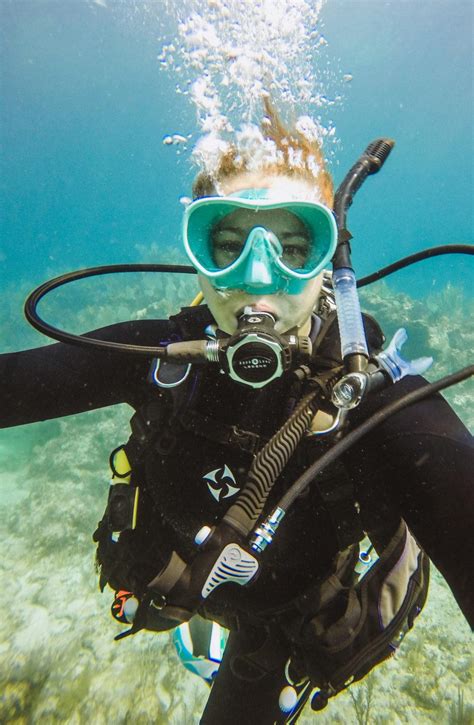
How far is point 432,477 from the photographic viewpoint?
4.78 ft

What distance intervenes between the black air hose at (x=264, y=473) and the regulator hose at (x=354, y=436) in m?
0.10

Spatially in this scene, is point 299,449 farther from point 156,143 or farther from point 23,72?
point 156,143

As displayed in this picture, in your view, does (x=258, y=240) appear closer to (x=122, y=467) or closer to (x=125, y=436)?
(x=122, y=467)

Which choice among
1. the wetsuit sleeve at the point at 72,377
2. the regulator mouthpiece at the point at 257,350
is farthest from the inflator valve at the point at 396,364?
the wetsuit sleeve at the point at 72,377

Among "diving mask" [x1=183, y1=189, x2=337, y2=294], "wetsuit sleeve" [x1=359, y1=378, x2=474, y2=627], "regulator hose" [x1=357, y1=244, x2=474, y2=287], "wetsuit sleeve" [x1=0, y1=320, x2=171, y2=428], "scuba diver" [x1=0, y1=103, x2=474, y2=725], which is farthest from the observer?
"wetsuit sleeve" [x1=0, y1=320, x2=171, y2=428]

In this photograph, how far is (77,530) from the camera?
7113mm

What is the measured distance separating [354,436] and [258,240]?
893 millimetres

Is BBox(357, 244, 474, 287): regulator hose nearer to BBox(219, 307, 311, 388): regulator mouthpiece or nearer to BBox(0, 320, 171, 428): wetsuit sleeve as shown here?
BBox(219, 307, 311, 388): regulator mouthpiece

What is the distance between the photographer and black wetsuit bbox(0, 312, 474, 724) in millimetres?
1466

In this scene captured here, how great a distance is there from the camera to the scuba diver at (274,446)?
1.45 metres

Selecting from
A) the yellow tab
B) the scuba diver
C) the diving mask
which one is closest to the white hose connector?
the scuba diver

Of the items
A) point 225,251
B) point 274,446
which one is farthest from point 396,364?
point 225,251

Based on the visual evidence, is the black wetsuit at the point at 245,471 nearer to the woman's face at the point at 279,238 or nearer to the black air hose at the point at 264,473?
the black air hose at the point at 264,473

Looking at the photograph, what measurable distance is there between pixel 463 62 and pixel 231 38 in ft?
123
